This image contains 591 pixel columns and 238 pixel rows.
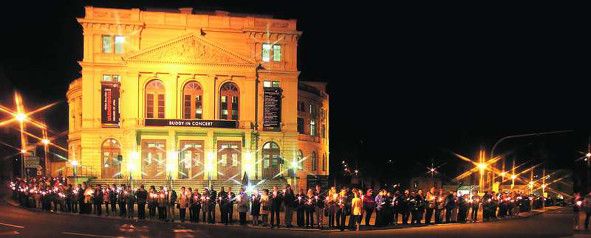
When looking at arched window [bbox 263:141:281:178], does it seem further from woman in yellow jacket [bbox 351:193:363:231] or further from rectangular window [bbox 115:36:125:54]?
woman in yellow jacket [bbox 351:193:363:231]

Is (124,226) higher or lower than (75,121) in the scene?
lower

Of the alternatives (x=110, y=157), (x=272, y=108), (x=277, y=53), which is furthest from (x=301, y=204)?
(x=277, y=53)

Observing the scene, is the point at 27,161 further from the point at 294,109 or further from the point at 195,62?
the point at 294,109

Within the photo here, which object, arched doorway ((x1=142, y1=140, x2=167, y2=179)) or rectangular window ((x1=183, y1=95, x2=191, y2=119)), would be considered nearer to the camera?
arched doorway ((x1=142, y1=140, x2=167, y2=179))

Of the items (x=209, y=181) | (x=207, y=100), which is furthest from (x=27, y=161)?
(x=207, y=100)

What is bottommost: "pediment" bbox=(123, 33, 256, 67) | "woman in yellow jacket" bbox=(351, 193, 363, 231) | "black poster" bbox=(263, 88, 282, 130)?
"woman in yellow jacket" bbox=(351, 193, 363, 231)

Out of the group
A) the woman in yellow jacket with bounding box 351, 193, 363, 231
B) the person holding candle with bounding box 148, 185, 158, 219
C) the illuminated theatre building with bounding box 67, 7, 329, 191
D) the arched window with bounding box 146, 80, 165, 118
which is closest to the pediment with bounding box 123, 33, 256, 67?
the illuminated theatre building with bounding box 67, 7, 329, 191

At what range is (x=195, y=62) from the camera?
62969 mm

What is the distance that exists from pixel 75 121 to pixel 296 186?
23978mm

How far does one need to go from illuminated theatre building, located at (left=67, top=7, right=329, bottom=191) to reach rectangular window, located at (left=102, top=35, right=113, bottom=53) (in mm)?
90

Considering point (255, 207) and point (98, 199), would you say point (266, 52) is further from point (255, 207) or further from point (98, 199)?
point (255, 207)

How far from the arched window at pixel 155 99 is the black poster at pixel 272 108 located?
915 cm

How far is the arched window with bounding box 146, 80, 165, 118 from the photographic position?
63.2 meters

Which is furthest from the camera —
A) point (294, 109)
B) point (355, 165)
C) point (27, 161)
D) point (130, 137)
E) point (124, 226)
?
point (355, 165)
